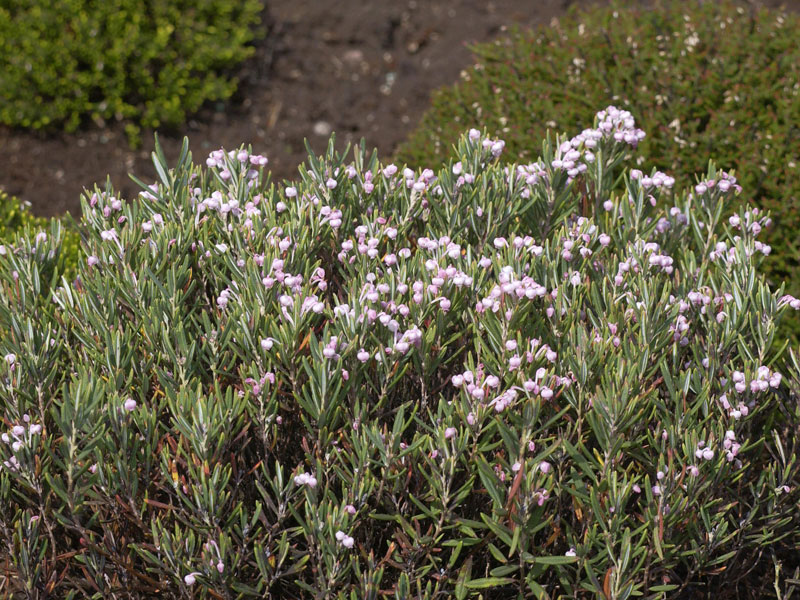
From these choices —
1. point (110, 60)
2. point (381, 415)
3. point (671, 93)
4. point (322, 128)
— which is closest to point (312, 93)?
point (322, 128)

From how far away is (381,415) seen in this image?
2926mm

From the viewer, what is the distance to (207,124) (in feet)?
28.6

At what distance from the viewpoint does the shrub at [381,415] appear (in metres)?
2.71

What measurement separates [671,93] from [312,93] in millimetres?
4490

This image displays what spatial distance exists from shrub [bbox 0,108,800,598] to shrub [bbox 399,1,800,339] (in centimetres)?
190

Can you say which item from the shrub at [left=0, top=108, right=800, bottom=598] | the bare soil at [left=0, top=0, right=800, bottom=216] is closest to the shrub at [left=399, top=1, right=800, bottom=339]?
the shrub at [left=0, top=108, right=800, bottom=598]

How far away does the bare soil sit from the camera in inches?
323

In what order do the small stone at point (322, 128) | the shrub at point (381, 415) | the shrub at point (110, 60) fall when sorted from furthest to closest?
the small stone at point (322, 128) → the shrub at point (110, 60) → the shrub at point (381, 415)

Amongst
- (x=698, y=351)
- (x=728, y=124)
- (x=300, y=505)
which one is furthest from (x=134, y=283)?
(x=728, y=124)

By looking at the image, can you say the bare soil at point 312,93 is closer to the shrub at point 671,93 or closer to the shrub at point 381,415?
the shrub at point 671,93

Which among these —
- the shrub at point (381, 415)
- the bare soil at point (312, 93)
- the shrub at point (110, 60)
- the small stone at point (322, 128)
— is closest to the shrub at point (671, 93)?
the shrub at point (381, 415)

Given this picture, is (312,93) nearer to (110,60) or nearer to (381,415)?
(110,60)

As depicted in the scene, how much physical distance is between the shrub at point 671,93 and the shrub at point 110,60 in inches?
129

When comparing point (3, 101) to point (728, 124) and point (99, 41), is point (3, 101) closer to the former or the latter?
point (99, 41)
